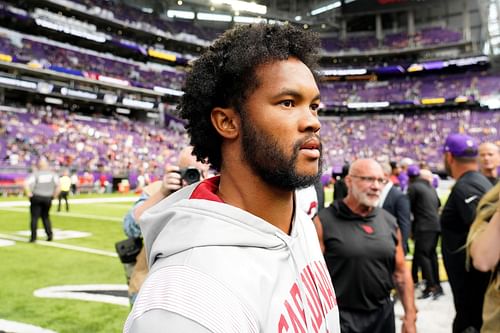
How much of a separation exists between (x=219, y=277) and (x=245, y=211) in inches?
12.1

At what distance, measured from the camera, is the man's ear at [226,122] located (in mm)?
1438

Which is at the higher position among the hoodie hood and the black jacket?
the hoodie hood

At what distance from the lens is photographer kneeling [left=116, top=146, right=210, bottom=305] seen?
264 cm

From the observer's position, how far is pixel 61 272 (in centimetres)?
660

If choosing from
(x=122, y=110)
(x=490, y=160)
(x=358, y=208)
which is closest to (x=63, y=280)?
(x=358, y=208)

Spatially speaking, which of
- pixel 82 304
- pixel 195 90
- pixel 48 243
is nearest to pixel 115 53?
pixel 48 243

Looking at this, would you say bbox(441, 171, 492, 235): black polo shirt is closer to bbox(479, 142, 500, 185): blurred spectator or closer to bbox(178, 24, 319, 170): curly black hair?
bbox(479, 142, 500, 185): blurred spectator

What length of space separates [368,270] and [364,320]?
37 centimetres

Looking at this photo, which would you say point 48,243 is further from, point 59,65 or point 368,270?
point 59,65

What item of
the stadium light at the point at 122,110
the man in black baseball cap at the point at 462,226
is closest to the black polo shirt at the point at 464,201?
the man in black baseball cap at the point at 462,226

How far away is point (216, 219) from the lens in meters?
1.20

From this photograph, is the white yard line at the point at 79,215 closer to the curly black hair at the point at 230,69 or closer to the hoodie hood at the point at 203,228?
the curly black hair at the point at 230,69

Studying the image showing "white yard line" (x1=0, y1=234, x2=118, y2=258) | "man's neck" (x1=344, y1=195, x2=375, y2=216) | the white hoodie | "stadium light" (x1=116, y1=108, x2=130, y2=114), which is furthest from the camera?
"stadium light" (x1=116, y1=108, x2=130, y2=114)

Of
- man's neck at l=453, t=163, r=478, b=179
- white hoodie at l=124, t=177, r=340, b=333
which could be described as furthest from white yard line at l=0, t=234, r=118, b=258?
white hoodie at l=124, t=177, r=340, b=333
